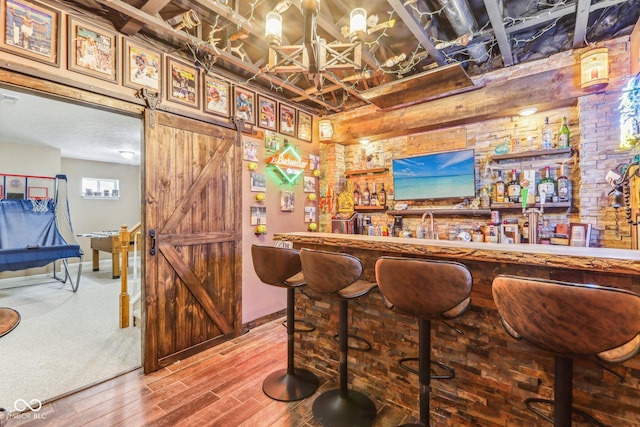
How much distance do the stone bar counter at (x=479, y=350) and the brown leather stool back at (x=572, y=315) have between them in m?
0.31

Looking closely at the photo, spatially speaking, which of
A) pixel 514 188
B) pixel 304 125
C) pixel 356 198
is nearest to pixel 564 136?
pixel 514 188

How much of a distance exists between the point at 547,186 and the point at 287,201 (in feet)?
9.87

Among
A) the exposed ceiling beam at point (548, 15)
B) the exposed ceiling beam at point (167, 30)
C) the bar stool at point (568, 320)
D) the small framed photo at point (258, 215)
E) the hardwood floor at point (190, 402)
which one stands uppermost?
the exposed ceiling beam at point (548, 15)

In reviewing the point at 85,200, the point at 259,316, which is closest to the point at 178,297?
the point at 259,316

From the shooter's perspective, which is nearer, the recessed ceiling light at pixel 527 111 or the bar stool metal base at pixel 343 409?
the bar stool metal base at pixel 343 409

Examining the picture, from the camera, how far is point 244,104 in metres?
3.49

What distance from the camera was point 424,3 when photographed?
2473 mm

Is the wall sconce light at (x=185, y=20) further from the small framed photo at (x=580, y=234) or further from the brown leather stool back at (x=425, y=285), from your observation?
the small framed photo at (x=580, y=234)

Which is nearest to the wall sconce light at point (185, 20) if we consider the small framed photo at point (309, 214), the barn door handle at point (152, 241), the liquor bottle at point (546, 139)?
the barn door handle at point (152, 241)

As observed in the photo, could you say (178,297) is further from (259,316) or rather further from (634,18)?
(634,18)

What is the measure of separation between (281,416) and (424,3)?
3.46 meters

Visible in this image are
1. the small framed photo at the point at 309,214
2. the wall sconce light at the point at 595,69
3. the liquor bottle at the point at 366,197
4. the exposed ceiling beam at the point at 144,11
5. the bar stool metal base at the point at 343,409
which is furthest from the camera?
the small framed photo at the point at 309,214

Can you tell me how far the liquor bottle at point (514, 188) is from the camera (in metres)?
3.10

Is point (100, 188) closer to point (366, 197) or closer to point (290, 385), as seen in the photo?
point (366, 197)
